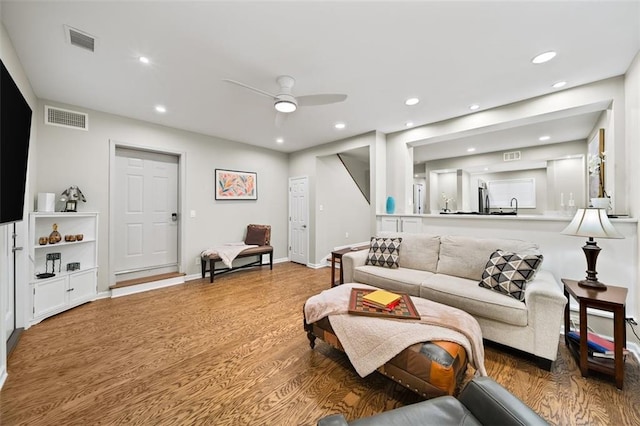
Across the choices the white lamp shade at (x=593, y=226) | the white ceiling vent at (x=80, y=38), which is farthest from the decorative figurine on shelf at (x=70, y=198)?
the white lamp shade at (x=593, y=226)

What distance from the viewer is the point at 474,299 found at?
2.28 meters

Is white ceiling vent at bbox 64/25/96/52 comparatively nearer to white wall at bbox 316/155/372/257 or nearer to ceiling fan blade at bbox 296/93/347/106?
ceiling fan blade at bbox 296/93/347/106

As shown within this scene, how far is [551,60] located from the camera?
7.80 feet

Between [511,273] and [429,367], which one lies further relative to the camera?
[511,273]

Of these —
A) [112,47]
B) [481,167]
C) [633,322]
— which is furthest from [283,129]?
[481,167]

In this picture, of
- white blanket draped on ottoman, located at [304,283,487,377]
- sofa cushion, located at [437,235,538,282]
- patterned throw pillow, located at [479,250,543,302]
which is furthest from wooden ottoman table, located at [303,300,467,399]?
sofa cushion, located at [437,235,538,282]

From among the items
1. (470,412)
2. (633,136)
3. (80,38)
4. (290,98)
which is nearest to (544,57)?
(633,136)

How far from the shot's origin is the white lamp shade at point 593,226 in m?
2.07

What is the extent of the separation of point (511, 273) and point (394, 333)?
1404 mm

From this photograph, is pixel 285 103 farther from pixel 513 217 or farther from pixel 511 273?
pixel 513 217

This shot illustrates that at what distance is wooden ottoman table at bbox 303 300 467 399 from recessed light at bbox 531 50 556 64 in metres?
2.63

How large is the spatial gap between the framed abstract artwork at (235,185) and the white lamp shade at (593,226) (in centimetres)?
495

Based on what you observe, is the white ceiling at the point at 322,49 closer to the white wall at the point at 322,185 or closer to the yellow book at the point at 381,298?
the white wall at the point at 322,185

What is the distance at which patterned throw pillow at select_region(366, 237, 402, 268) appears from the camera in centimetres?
330
